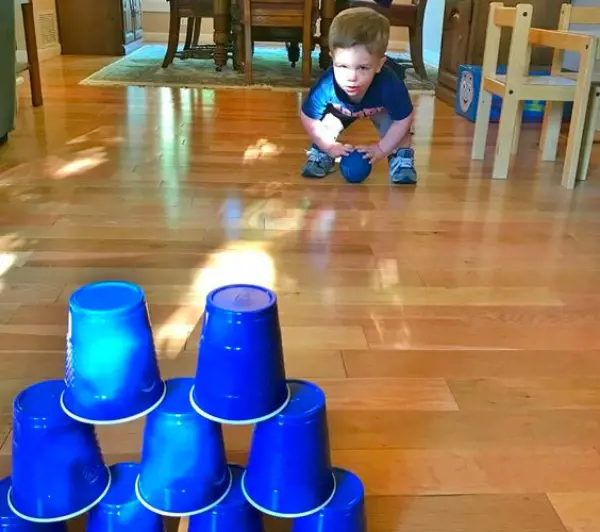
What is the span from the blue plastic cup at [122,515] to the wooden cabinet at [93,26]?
4898 mm

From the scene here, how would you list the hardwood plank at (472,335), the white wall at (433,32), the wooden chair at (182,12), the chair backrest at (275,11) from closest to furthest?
the hardwood plank at (472,335), the chair backrest at (275,11), the wooden chair at (182,12), the white wall at (433,32)

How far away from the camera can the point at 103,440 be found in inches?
34.7

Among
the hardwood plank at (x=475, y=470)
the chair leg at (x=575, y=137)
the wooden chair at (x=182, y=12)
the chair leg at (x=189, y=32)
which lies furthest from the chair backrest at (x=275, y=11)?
the hardwood plank at (x=475, y=470)

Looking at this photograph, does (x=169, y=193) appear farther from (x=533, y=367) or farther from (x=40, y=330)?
(x=533, y=367)

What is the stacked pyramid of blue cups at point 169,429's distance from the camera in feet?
2.00

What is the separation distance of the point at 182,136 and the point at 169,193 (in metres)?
0.74

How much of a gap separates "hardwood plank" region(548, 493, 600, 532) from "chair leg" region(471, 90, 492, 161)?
1711 mm

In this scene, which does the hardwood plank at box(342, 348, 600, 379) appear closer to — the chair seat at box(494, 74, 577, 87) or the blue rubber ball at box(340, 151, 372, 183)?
the blue rubber ball at box(340, 151, 372, 183)

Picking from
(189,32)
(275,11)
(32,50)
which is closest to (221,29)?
(275,11)

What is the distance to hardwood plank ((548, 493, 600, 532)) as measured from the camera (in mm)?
771

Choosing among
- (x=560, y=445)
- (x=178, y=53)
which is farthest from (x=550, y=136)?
(x=178, y=53)

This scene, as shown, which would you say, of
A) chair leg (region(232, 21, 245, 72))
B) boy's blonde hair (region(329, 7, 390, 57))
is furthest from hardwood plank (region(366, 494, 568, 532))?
chair leg (region(232, 21, 245, 72))

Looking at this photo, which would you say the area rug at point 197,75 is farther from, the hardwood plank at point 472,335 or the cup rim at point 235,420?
the cup rim at point 235,420

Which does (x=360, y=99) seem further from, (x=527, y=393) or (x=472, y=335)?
(x=527, y=393)
